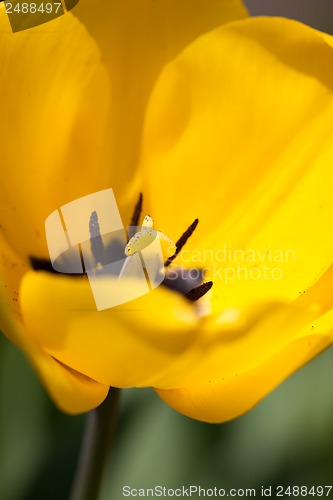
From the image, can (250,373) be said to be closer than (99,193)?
Yes

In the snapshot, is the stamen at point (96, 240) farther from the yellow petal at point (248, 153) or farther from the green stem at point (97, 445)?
the green stem at point (97, 445)

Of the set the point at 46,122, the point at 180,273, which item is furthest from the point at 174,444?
the point at 46,122

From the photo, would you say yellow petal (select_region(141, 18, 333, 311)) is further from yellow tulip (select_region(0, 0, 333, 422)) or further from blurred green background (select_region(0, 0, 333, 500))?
blurred green background (select_region(0, 0, 333, 500))

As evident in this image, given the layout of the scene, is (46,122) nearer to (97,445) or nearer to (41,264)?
(41,264)

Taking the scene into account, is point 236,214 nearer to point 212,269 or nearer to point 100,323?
point 212,269

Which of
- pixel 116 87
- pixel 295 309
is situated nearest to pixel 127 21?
pixel 116 87

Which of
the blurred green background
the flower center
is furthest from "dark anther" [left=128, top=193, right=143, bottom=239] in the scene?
the blurred green background
